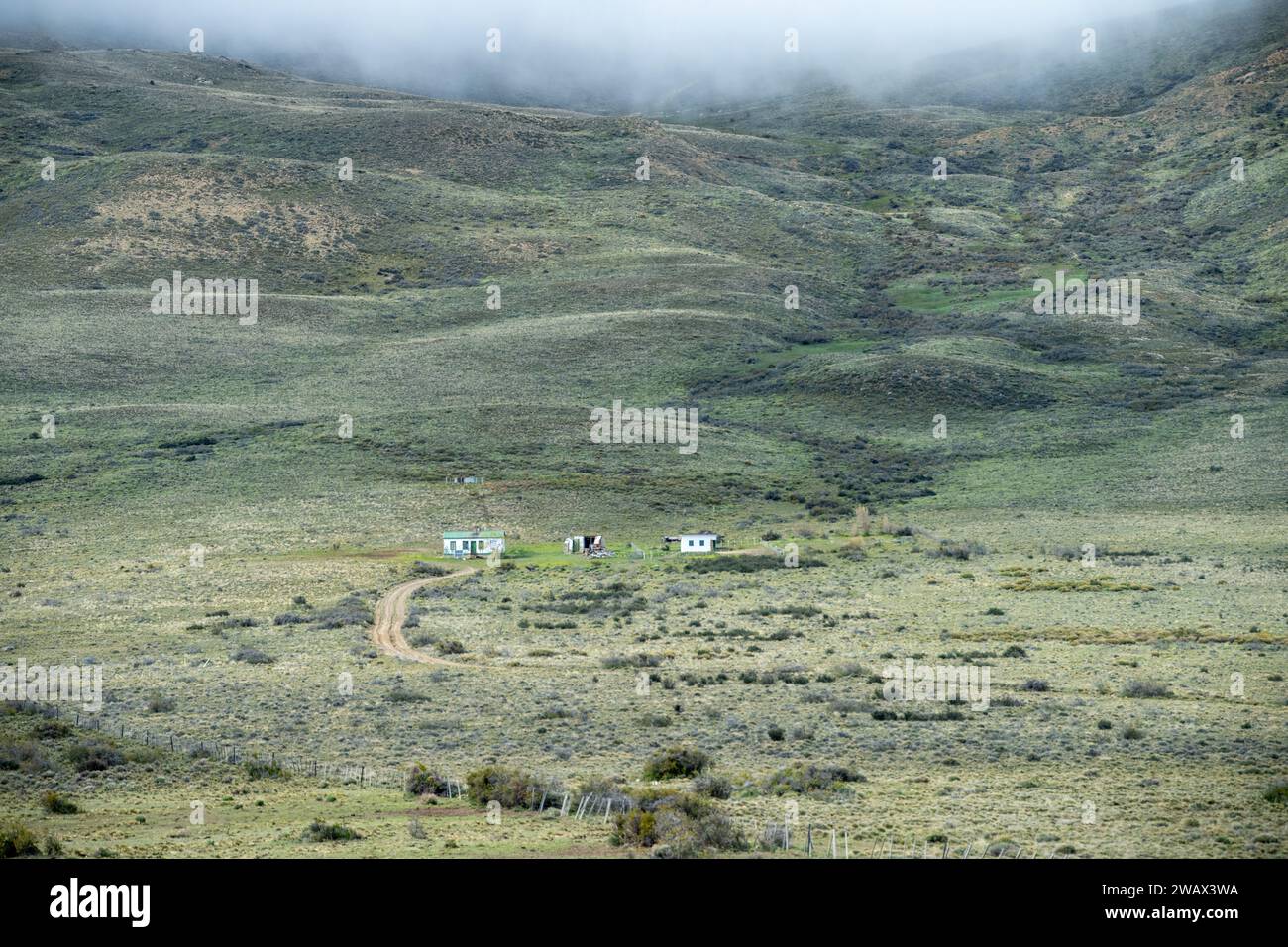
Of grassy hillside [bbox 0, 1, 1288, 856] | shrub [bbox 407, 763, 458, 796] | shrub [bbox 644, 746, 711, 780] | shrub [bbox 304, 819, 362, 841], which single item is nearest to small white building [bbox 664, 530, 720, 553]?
grassy hillside [bbox 0, 1, 1288, 856]

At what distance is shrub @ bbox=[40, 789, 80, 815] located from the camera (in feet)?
59.9

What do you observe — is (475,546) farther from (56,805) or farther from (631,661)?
(56,805)

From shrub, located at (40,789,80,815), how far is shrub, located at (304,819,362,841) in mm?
3973

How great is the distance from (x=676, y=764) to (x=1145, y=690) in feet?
36.6

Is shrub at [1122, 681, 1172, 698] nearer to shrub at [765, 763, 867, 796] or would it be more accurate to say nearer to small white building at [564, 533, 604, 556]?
shrub at [765, 763, 867, 796]

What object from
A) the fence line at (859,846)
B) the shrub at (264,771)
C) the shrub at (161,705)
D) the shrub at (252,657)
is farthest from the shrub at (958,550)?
the fence line at (859,846)

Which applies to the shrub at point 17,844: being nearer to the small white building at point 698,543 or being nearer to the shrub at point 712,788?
the shrub at point 712,788

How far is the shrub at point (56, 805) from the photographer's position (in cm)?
1827
